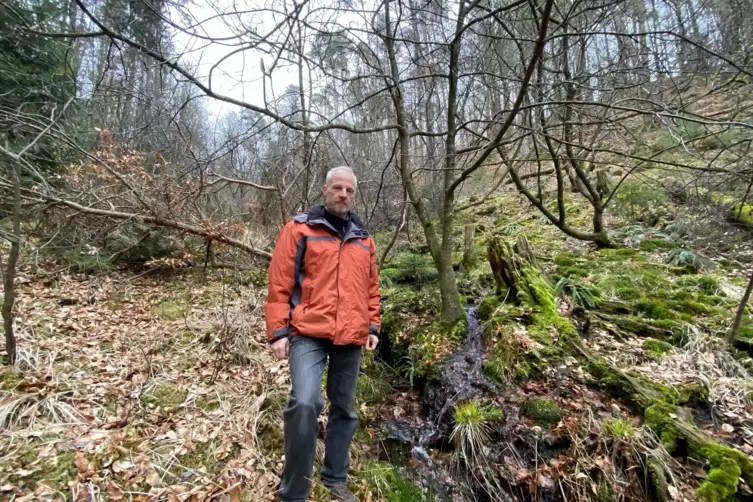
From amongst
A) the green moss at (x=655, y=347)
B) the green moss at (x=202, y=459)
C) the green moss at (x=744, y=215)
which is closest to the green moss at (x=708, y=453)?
the green moss at (x=655, y=347)

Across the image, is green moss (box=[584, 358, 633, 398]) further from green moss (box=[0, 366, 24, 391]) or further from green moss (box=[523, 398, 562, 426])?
green moss (box=[0, 366, 24, 391])

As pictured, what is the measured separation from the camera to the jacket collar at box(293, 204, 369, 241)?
242 centimetres

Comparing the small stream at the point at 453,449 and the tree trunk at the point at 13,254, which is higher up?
the tree trunk at the point at 13,254

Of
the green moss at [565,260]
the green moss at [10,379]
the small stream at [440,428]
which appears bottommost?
the small stream at [440,428]

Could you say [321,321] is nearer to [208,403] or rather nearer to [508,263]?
[208,403]

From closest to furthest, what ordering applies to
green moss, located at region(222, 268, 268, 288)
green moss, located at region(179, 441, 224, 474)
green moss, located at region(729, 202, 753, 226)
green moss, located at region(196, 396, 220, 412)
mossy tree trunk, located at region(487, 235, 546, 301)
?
green moss, located at region(179, 441, 224, 474) < green moss, located at region(196, 396, 220, 412) < mossy tree trunk, located at region(487, 235, 546, 301) < green moss, located at region(729, 202, 753, 226) < green moss, located at region(222, 268, 268, 288)

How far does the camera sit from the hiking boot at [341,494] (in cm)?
243

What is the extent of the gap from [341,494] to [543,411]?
6.63 feet

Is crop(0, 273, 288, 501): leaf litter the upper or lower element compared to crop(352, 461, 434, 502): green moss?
upper

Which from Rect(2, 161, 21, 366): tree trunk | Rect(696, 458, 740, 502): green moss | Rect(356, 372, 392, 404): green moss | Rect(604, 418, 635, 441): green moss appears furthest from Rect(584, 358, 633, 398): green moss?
Rect(2, 161, 21, 366): tree trunk

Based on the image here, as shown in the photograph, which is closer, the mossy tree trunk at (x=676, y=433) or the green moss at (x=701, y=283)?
the mossy tree trunk at (x=676, y=433)

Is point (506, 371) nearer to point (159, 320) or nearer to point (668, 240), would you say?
point (159, 320)

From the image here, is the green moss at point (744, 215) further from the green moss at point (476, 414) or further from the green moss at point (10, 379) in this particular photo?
the green moss at point (10, 379)

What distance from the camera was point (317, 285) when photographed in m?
2.30
